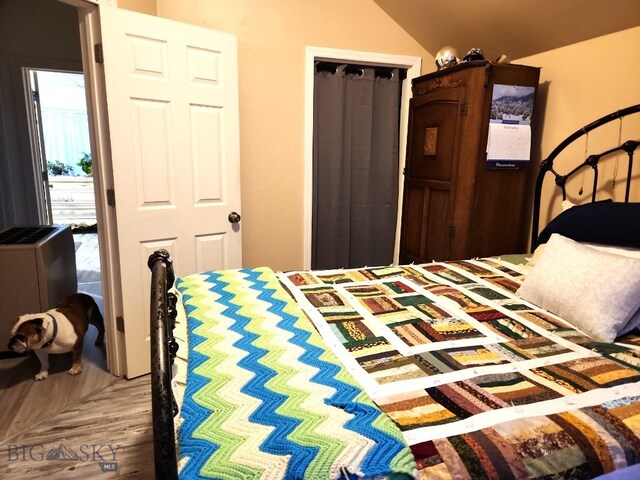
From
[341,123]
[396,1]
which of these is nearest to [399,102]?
[341,123]

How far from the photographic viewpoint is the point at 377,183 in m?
3.36

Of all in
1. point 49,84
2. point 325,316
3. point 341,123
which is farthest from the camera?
point 49,84

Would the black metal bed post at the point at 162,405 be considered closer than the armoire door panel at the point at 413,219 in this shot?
Yes

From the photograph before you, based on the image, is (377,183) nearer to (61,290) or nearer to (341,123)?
(341,123)

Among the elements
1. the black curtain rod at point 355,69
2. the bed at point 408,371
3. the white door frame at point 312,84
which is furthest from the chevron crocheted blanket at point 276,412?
the black curtain rod at point 355,69

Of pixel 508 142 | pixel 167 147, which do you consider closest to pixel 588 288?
pixel 508 142

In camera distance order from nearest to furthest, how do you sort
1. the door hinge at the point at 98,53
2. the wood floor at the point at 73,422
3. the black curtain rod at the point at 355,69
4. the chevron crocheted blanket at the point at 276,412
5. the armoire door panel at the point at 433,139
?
the chevron crocheted blanket at the point at 276,412
the wood floor at the point at 73,422
the door hinge at the point at 98,53
the armoire door panel at the point at 433,139
the black curtain rod at the point at 355,69

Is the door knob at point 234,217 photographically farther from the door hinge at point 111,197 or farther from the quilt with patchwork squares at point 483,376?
the quilt with patchwork squares at point 483,376

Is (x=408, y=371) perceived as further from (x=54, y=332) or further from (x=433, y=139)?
(x=54, y=332)

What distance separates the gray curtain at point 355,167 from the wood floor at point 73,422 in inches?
65.5

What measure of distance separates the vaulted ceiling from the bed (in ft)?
3.15

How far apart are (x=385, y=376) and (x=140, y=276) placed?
1733mm

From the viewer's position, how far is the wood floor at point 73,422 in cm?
173

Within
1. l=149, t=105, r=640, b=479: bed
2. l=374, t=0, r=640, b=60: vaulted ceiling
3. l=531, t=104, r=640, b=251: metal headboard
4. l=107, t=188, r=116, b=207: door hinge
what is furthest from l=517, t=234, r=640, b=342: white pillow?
l=107, t=188, r=116, b=207: door hinge
